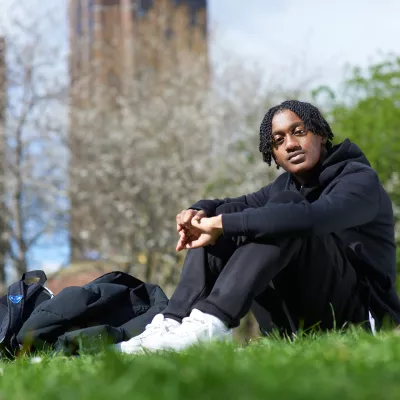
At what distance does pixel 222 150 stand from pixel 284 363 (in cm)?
1715

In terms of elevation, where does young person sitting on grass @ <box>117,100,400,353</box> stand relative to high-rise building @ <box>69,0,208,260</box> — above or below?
below

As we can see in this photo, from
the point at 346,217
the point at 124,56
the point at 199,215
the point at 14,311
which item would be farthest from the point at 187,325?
the point at 124,56

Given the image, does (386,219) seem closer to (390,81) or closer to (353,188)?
(353,188)

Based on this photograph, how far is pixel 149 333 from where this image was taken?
11.0 feet

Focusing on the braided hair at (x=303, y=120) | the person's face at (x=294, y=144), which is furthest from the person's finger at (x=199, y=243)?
the braided hair at (x=303, y=120)

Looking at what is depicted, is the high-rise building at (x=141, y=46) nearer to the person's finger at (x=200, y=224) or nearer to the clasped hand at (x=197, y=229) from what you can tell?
the clasped hand at (x=197, y=229)

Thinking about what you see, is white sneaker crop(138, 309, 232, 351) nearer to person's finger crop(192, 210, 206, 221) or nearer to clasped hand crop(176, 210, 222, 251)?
clasped hand crop(176, 210, 222, 251)

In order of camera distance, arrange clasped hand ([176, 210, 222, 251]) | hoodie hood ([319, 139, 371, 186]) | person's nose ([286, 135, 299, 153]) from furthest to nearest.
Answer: person's nose ([286, 135, 299, 153]) < hoodie hood ([319, 139, 371, 186]) < clasped hand ([176, 210, 222, 251])

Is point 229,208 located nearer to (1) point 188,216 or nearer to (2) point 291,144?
(1) point 188,216

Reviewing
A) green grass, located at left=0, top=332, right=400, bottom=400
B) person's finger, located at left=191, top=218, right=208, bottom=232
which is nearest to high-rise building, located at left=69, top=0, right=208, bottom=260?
person's finger, located at left=191, top=218, right=208, bottom=232

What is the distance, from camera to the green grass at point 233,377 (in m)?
1.59

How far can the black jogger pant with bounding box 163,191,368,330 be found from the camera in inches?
126

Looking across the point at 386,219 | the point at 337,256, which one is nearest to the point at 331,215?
the point at 337,256

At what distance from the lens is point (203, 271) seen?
345 centimetres
